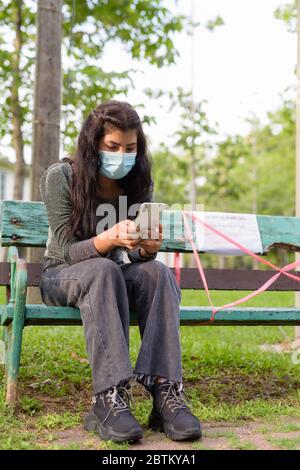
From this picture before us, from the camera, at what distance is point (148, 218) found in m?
2.79

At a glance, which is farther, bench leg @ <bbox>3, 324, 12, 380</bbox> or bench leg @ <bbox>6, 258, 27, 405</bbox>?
bench leg @ <bbox>3, 324, 12, 380</bbox>

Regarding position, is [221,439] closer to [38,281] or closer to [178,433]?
[178,433]

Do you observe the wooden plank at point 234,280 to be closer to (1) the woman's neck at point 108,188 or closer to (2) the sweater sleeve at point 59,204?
(1) the woman's neck at point 108,188

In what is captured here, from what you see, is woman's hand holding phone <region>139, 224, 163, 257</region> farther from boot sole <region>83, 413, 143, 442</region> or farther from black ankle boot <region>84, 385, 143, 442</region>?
boot sole <region>83, 413, 143, 442</region>

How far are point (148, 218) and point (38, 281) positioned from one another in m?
1.19

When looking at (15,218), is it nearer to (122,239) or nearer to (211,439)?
(122,239)

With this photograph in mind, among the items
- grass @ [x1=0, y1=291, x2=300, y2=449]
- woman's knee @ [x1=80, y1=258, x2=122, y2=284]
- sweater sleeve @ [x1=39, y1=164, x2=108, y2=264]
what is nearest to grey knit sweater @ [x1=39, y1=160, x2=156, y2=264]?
sweater sleeve @ [x1=39, y1=164, x2=108, y2=264]

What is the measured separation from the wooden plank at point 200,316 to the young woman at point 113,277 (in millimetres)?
74

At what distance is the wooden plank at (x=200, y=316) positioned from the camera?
9.54ft

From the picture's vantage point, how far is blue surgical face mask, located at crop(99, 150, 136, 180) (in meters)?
3.06

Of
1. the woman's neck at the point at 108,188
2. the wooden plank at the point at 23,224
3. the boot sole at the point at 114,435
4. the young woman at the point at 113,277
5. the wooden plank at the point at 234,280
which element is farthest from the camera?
the wooden plank at the point at 234,280

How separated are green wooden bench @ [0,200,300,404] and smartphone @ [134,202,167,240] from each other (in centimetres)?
44

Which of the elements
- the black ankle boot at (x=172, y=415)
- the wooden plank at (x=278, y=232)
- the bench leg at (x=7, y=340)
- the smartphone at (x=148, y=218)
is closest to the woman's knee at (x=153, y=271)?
the smartphone at (x=148, y=218)
